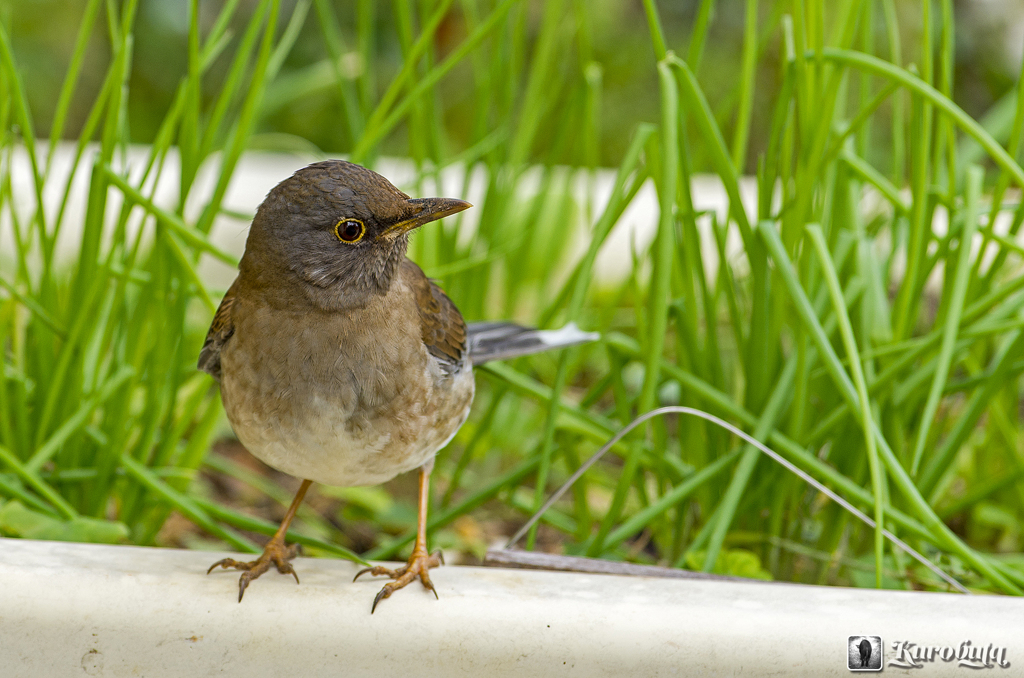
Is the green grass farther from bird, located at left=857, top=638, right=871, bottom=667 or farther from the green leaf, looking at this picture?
bird, located at left=857, top=638, right=871, bottom=667

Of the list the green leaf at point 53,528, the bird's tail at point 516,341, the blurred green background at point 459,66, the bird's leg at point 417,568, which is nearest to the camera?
the bird's leg at point 417,568

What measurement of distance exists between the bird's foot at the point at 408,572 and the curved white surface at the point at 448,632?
0.09 feet

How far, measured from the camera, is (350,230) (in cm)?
133

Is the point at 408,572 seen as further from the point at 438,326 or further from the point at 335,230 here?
the point at 335,230

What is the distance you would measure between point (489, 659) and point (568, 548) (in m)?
0.63

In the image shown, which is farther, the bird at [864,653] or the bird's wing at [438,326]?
the bird's wing at [438,326]

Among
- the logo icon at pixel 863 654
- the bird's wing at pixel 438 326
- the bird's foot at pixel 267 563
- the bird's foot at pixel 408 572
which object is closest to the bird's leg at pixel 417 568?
the bird's foot at pixel 408 572

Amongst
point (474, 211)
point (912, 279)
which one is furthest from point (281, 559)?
point (474, 211)

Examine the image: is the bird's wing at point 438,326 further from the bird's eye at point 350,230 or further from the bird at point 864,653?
the bird at point 864,653

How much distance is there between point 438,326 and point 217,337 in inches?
14.4

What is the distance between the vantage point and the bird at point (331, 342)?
1.33m

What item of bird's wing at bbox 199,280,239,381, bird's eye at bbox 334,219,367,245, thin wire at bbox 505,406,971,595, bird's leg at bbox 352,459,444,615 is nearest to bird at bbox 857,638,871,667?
thin wire at bbox 505,406,971,595

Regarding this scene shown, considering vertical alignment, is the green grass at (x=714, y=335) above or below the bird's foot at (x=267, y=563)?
above

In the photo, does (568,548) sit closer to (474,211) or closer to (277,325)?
(277,325)
